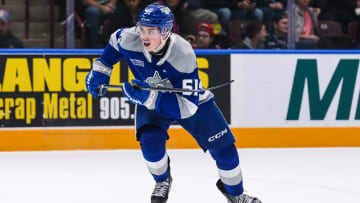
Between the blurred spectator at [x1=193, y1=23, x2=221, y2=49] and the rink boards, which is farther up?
the blurred spectator at [x1=193, y1=23, x2=221, y2=49]

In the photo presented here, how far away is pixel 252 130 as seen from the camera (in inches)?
231

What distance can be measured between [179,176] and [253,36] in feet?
5.88

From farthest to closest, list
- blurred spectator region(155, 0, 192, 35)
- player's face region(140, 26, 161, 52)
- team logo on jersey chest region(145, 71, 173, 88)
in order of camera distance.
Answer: blurred spectator region(155, 0, 192, 35) → team logo on jersey chest region(145, 71, 173, 88) → player's face region(140, 26, 161, 52)

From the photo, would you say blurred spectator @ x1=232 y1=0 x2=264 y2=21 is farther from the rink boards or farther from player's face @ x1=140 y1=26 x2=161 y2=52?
player's face @ x1=140 y1=26 x2=161 y2=52

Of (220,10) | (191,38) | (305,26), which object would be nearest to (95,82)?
(191,38)

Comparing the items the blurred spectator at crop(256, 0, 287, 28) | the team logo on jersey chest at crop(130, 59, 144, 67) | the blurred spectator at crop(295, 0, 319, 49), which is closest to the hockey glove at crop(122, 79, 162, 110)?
the team logo on jersey chest at crop(130, 59, 144, 67)

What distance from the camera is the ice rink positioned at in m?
3.88

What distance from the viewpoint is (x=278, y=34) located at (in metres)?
6.00

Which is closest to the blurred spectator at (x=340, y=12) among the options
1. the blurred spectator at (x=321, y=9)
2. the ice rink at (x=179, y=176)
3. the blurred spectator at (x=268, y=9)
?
the blurred spectator at (x=321, y=9)

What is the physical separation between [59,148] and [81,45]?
0.83m

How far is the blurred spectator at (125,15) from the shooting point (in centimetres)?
569

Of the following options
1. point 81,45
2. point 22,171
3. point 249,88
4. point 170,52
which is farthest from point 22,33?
point 170,52

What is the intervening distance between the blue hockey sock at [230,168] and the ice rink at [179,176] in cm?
37

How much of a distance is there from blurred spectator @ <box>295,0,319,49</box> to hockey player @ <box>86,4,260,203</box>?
2809 millimetres
